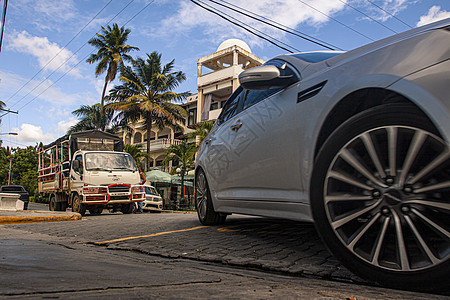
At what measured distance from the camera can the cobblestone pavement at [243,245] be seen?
2389 mm

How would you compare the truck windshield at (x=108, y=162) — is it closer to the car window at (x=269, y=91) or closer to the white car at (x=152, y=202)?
the white car at (x=152, y=202)

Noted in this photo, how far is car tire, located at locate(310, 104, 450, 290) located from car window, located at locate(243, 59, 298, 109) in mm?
966

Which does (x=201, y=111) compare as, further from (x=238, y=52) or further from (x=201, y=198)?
(x=201, y=198)

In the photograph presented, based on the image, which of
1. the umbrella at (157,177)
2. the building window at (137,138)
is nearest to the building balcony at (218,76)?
the umbrella at (157,177)

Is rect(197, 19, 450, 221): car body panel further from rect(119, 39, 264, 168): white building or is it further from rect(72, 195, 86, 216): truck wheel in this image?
rect(119, 39, 264, 168): white building

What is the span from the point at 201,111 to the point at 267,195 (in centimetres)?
2803

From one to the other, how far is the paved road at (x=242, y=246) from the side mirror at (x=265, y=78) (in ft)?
4.28

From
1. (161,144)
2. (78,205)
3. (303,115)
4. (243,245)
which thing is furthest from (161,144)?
(303,115)

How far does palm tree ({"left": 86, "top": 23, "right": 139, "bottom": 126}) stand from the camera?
97.9 ft

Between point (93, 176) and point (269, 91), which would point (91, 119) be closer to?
point (93, 176)

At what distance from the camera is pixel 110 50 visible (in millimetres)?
29984

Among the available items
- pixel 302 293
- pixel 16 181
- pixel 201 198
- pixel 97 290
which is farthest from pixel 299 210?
pixel 16 181

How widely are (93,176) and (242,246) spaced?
919 cm

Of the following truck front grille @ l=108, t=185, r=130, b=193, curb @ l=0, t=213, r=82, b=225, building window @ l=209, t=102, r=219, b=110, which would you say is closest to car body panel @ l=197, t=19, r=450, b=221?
curb @ l=0, t=213, r=82, b=225
